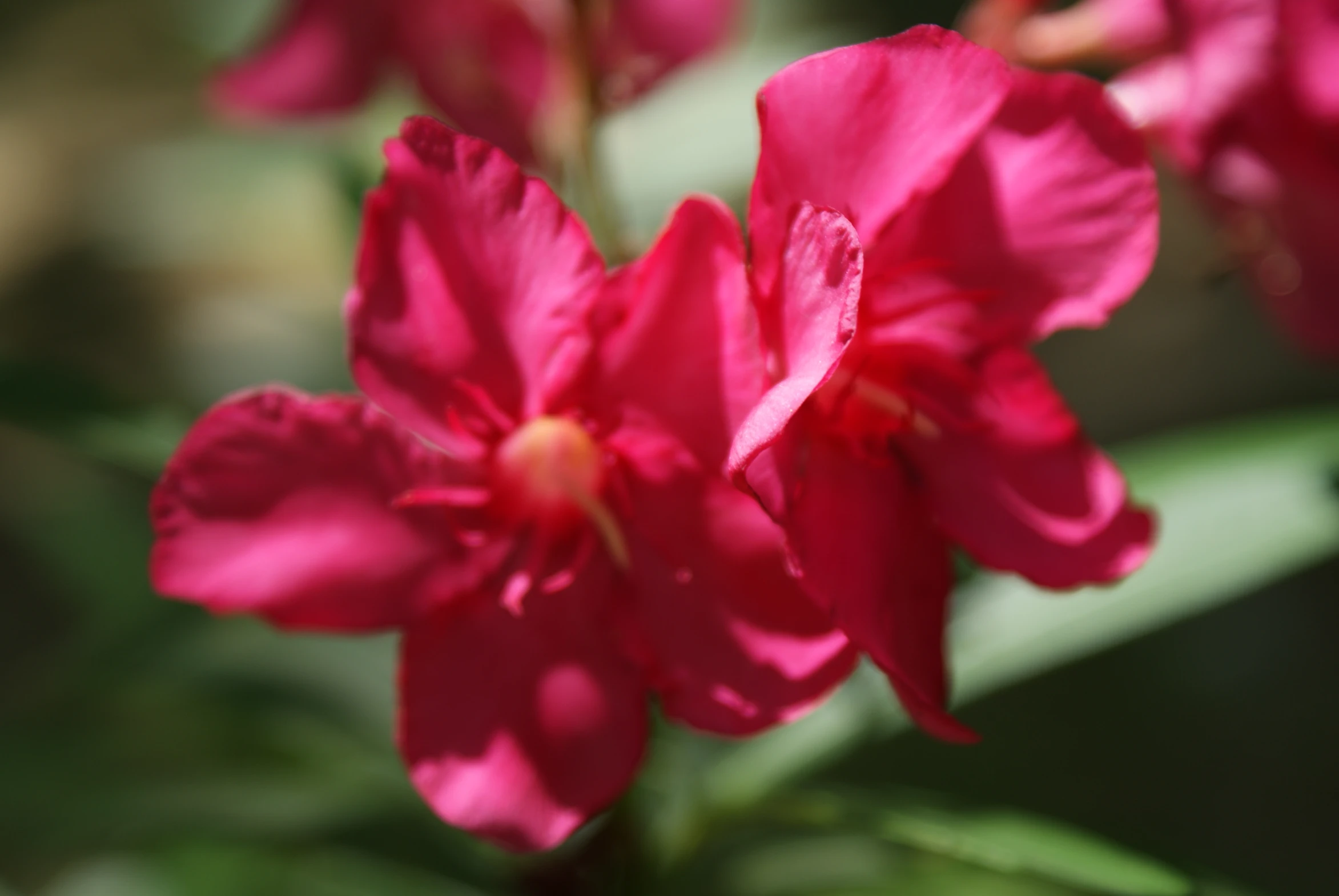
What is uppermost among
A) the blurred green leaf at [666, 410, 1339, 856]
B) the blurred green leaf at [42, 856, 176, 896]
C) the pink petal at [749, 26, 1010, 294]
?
the pink petal at [749, 26, 1010, 294]

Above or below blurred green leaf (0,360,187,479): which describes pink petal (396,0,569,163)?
above

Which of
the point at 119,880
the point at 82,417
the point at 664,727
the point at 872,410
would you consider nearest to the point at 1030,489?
the point at 872,410

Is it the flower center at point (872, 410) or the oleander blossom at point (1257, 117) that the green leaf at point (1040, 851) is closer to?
the flower center at point (872, 410)

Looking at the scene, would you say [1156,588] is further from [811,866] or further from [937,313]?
[811,866]

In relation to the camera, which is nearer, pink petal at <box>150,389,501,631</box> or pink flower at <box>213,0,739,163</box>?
pink petal at <box>150,389,501,631</box>

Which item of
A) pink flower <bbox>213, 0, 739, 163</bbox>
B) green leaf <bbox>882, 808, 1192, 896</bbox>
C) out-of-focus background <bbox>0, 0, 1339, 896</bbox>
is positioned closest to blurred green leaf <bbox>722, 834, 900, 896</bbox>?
out-of-focus background <bbox>0, 0, 1339, 896</bbox>

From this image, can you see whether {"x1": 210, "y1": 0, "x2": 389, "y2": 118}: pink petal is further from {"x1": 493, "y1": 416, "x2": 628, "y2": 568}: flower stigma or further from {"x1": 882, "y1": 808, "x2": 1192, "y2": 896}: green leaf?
{"x1": 882, "y1": 808, "x2": 1192, "y2": 896}: green leaf

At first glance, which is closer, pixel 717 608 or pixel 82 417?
pixel 717 608

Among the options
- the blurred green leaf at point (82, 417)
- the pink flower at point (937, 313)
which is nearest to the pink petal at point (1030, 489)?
the pink flower at point (937, 313)

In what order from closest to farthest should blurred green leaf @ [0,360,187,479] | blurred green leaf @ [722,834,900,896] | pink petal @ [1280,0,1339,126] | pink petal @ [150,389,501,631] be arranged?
pink petal @ [150,389,501,631] → pink petal @ [1280,0,1339,126] → blurred green leaf @ [0,360,187,479] → blurred green leaf @ [722,834,900,896]
